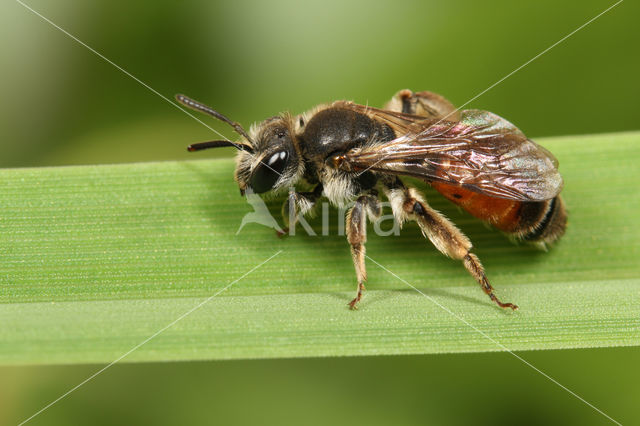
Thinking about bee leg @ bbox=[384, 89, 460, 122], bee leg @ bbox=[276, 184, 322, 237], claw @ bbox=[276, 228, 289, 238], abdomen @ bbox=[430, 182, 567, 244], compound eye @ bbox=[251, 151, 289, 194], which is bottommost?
abdomen @ bbox=[430, 182, 567, 244]

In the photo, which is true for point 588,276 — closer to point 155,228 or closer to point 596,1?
point 596,1

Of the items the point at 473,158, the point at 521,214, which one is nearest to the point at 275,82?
the point at 473,158

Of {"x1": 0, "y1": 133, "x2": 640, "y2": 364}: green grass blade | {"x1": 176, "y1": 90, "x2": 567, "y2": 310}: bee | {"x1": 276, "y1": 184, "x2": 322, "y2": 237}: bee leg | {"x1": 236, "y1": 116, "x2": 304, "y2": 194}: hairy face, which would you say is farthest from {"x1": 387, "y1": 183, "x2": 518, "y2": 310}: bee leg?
{"x1": 236, "y1": 116, "x2": 304, "y2": 194}: hairy face

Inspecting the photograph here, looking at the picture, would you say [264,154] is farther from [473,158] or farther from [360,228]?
[473,158]

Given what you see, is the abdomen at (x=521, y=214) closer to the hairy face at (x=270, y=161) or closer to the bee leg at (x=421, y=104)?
the bee leg at (x=421, y=104)

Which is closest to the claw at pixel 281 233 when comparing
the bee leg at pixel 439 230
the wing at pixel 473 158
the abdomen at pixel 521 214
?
the wing at pixel 473 158

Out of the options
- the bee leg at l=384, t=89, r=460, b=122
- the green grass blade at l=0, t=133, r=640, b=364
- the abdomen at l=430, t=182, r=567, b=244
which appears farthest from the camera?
the bee leg at l=384, t=89, r=460, b=122

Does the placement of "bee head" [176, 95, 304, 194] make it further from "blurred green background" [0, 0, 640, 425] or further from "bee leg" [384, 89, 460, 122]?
"bee leg" [384, 89, 460, 122]
